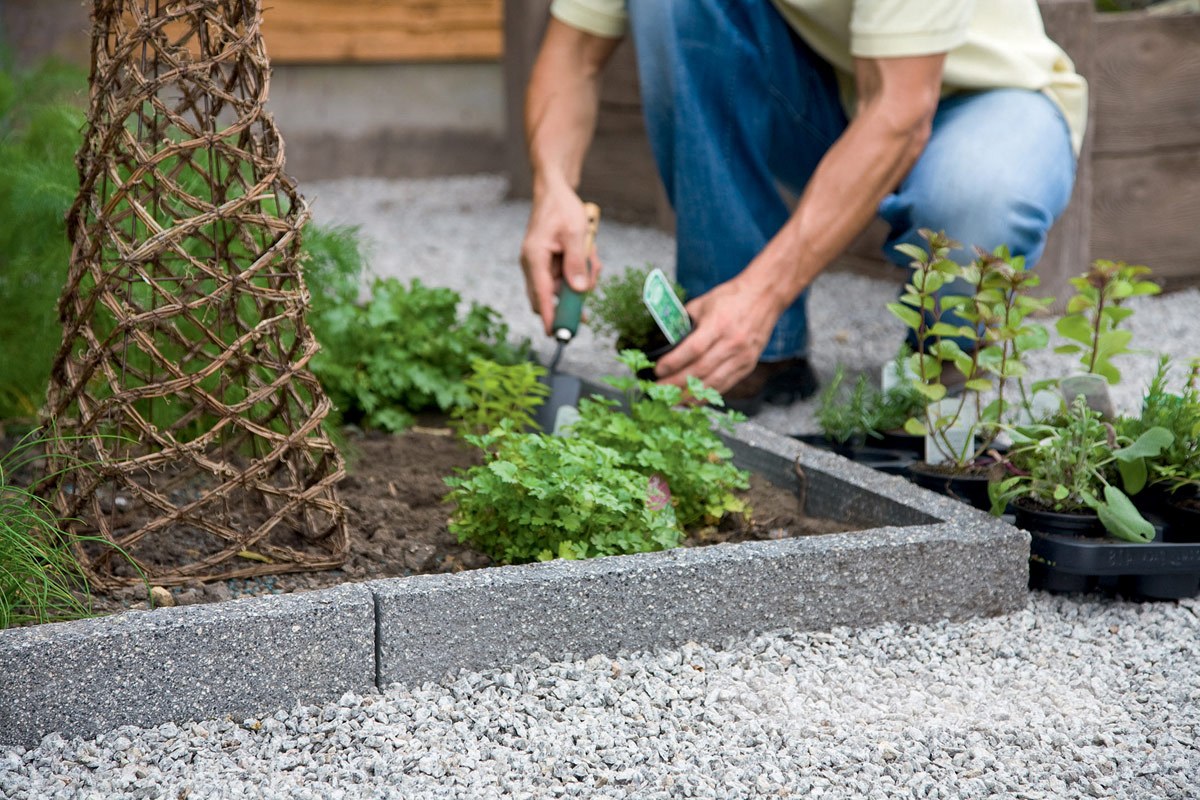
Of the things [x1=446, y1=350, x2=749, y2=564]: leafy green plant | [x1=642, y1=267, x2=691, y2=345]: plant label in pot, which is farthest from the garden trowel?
[x1=446, y1=350, x2=749, y2=564]: leafy green plant

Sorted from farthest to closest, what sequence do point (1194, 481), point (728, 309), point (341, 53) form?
1. point (341, 53)
2. point (728, 309)
3. point (1194, 481)

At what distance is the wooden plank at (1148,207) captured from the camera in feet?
11.8

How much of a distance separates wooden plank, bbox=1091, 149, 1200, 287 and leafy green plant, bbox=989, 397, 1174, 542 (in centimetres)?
195

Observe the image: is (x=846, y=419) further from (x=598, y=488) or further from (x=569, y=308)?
(x=598, y=488)

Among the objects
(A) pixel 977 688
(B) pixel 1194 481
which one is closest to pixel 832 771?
(A) pixel 977 688

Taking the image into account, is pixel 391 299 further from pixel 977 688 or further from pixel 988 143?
pixel 977 688

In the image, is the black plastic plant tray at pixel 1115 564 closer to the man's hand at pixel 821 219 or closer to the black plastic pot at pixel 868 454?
the black plastic pot at pixel 868 454

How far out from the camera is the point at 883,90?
7.10 feet

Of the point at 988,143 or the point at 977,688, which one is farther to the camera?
the point at 988,143

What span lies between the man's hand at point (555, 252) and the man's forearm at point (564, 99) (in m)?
0.18

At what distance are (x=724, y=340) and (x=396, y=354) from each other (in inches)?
25.3

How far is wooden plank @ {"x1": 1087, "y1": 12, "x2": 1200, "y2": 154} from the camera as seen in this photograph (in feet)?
11.3

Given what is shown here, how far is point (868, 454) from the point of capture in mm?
2203

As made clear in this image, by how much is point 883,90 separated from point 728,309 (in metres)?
0.46
